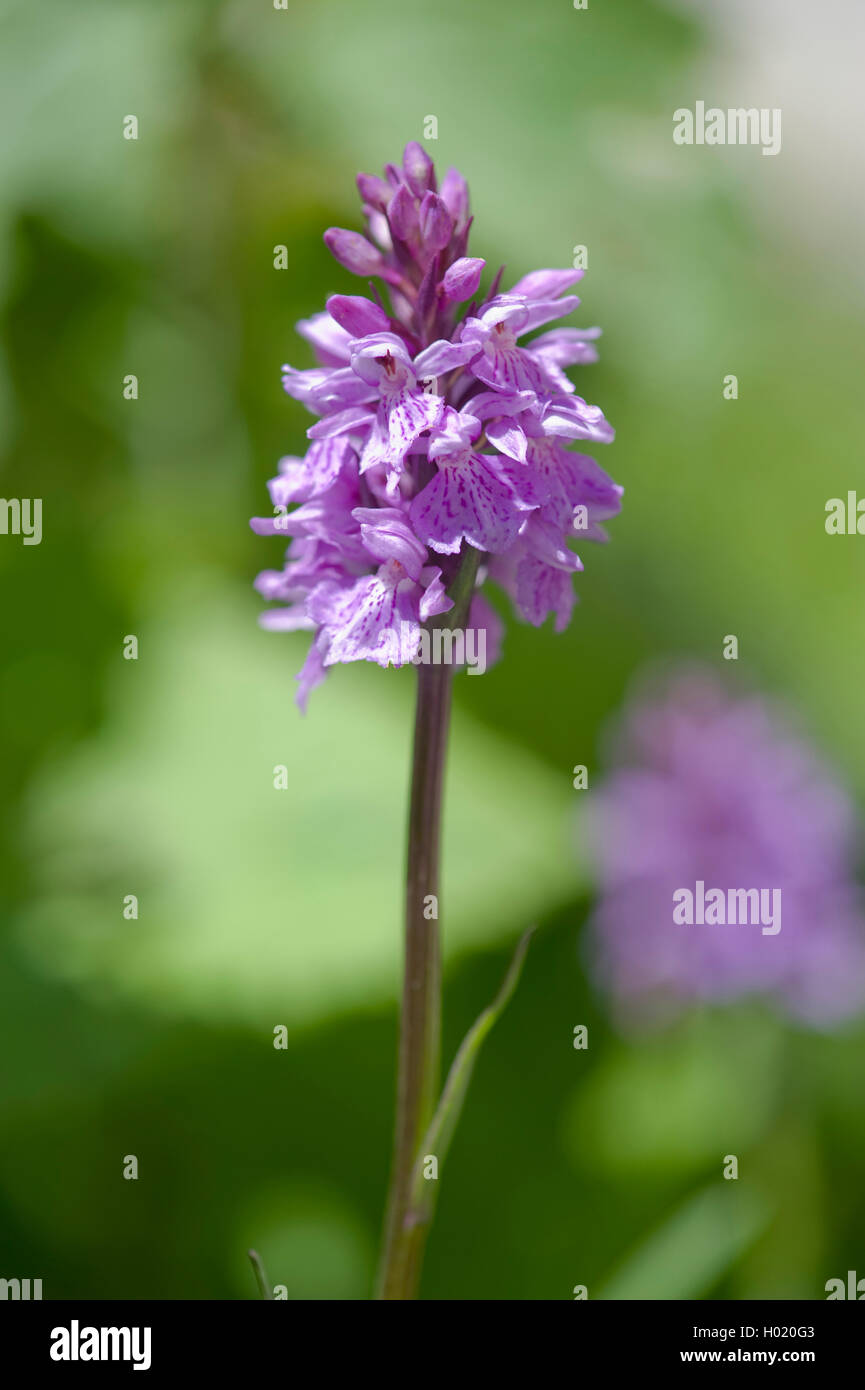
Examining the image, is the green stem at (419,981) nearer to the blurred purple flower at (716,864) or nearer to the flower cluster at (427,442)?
the flower cluster at (427,442)

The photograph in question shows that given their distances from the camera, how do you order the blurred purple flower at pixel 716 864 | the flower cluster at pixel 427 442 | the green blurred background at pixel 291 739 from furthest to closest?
1. the blurred purple flower at pixel 716 864
2. the green blurred background at pixel 291 739
3. the flower cluster at pixel 427 442

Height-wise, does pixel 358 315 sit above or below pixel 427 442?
above

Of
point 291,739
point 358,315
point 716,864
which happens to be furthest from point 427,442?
point 291,739

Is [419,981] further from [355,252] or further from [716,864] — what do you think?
[716,864]

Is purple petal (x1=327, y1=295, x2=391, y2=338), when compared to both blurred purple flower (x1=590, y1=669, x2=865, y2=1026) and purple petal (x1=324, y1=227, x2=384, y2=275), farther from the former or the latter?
blurred purple flower (x1=590, y1=669, x2=865, y2=1026)

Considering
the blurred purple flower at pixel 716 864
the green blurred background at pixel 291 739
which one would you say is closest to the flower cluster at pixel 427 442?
the green blurred background at pixel 291 739

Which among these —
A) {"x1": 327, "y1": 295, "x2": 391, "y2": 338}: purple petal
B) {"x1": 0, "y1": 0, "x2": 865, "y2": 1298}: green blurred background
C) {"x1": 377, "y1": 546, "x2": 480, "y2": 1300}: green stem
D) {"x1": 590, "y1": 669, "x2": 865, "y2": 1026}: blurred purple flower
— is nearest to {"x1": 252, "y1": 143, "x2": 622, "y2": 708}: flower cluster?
{"x1": 327, "y1": 295, "x2": 391, "y2": 338}: purple petal
